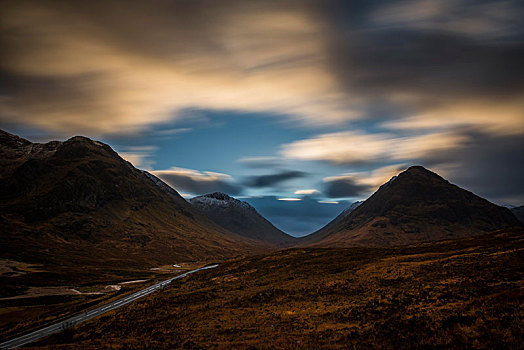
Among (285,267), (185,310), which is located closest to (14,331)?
(185,310)

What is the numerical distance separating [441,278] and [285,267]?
47.3 m

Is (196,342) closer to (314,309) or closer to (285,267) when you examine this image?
(314,309)

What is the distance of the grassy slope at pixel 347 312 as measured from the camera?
27172 mm

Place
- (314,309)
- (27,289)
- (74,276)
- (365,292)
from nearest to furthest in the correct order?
(314,309) < (365,292) < (27,289) < (74,276)

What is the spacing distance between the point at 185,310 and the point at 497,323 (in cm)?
4465

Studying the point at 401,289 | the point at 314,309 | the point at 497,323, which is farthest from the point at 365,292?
the point at 497,323

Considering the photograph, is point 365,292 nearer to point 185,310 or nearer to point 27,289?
point 185,310

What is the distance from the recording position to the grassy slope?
89.1ft

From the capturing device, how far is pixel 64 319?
64.9 m

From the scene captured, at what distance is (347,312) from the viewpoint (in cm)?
3959

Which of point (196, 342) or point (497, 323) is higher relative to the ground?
point (497, 323)

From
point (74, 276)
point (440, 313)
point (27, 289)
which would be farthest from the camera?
point (74, 276)

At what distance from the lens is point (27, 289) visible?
112688 mm

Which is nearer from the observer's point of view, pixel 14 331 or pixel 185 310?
pixel 185 310
